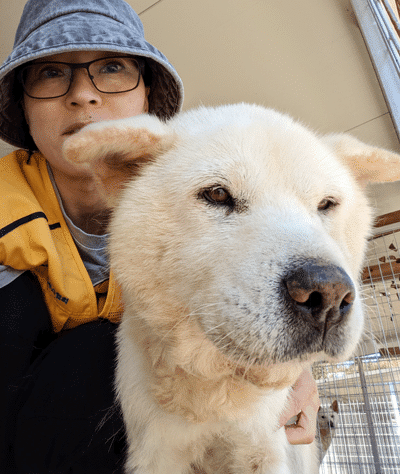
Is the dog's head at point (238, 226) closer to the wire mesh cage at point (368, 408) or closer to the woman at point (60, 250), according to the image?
the woman at point (60, 250)

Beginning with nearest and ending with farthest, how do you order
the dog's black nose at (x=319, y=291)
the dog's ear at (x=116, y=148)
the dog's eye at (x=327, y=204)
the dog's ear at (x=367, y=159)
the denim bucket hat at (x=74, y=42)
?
the dog's black nose at (x=319, y=291)
the dog's ear at (x=116, y=148)
the dog's eye at (x=327, y=204)
the dog's ear at (x=367, y=159)
the denim bucket hat at (x=74, y=42)

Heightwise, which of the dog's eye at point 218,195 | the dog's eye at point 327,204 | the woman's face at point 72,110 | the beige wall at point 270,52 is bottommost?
the dog's eye at point 327,204

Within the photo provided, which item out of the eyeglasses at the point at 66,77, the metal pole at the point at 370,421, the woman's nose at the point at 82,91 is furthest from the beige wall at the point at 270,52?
the metal pole at the point at 370,421

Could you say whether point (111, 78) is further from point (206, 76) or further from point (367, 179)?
point (206, 76)

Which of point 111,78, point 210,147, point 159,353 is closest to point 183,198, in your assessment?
point 210,147

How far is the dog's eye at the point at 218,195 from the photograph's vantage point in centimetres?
103

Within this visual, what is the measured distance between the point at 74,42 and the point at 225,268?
1106 mm

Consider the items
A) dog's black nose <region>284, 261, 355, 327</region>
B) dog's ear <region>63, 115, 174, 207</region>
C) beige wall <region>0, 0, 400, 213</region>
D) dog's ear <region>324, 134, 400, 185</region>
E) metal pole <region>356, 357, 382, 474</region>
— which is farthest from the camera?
metal pole <region>356, 357, 382, 474</region>

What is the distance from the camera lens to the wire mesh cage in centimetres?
327

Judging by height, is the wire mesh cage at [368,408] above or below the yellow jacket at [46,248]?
below

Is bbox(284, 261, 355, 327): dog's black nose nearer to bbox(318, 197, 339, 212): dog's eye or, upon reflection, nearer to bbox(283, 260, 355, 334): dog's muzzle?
bbox(283, 260, 355, 334): dog's muzzle

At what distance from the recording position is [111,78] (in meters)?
1.61

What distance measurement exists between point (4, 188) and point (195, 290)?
98 cm

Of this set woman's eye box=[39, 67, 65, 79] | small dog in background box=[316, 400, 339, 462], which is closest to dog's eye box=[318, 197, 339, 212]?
woman's eye box=[39, 67, 65, 79]
